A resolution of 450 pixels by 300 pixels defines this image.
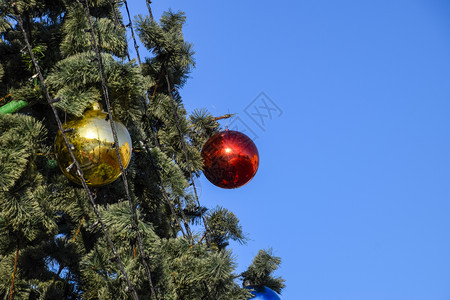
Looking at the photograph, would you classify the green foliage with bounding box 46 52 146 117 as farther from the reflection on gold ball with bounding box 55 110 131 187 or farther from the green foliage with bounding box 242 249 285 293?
the green foliage with bounding box 242 249 285 293

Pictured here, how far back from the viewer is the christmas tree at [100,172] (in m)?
2.69

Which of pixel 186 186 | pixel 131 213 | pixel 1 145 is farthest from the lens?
pixel 186 186

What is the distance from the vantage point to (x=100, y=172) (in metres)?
2.86

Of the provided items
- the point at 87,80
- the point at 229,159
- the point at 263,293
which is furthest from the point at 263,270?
the point at 87,80

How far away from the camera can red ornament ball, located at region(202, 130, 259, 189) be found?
12.4 ft

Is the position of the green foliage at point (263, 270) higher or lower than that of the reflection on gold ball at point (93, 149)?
higher

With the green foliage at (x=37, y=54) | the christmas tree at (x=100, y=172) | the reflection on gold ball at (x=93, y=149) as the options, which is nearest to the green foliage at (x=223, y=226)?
the christmas tree at (x=100, y=172)

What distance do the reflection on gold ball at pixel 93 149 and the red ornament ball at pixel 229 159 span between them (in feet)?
3.19

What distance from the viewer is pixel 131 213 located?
2631 mm

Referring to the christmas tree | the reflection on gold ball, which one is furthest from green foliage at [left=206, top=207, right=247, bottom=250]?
the reflection on gold ball

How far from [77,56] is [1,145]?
621 millimetres

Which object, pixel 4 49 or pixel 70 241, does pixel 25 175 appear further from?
pixel 4 49

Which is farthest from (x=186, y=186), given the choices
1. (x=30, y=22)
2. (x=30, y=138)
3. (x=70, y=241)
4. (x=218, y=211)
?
(x=30, y=22)

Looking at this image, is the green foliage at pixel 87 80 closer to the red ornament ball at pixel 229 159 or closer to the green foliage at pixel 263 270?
the red ornament ball at pixel 229 159
